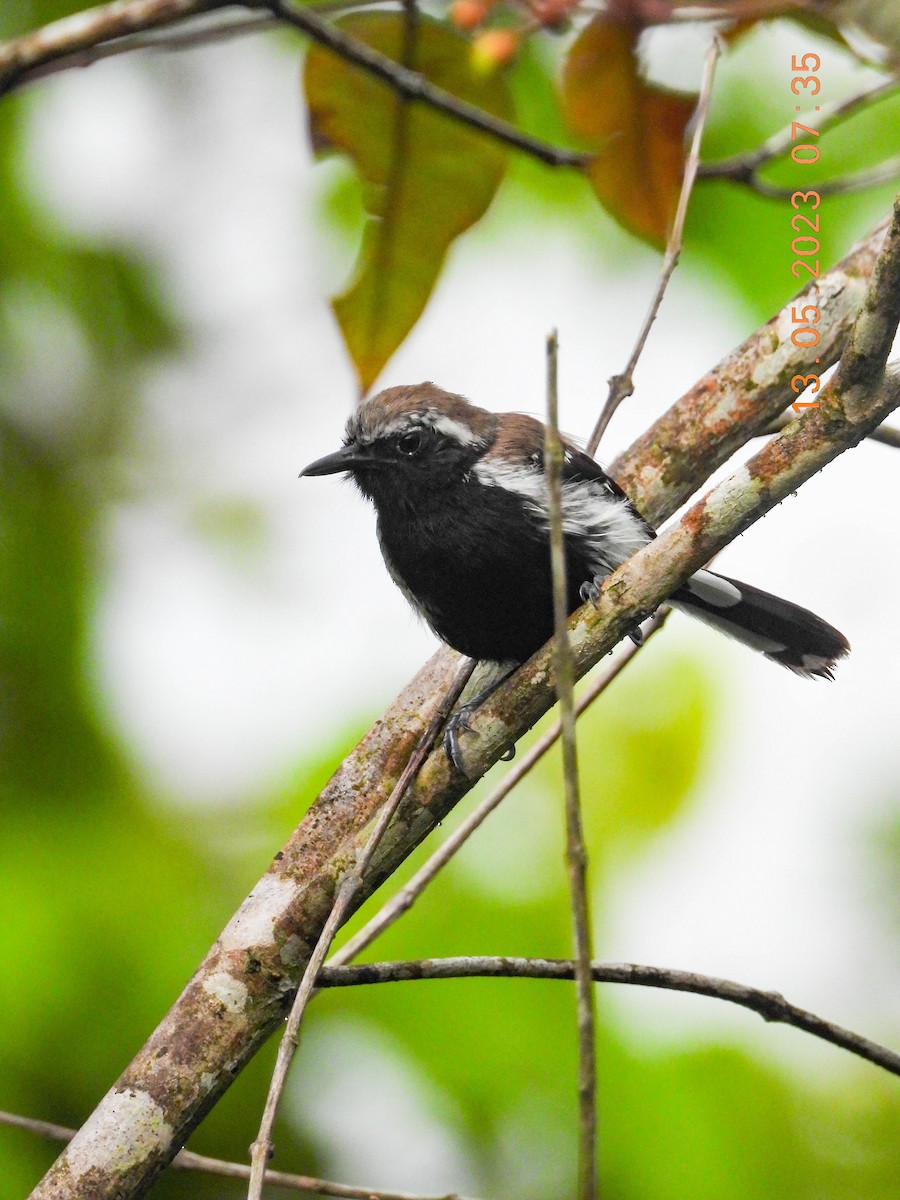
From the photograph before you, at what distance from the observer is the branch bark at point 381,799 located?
2.11m

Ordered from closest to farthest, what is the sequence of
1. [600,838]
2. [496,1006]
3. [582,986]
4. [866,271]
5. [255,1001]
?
[582,986]
[255,1001]
[866,271]
[496,1006]
[600,838]

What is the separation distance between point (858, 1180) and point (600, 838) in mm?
1210

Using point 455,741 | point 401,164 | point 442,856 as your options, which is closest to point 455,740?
point 455,741

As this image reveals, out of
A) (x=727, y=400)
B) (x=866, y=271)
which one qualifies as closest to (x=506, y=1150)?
(x=727, y=400)

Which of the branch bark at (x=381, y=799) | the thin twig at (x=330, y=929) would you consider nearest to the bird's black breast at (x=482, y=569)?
the thin twig at (x=330, y=929)

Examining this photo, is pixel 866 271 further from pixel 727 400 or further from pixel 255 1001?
pixel 255 1001

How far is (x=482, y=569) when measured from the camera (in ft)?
10.2

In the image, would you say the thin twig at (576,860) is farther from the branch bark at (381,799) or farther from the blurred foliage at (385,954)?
the blurred foliage at (385,954)

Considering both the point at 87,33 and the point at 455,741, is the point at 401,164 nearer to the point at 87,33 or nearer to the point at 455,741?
the point at 87,33

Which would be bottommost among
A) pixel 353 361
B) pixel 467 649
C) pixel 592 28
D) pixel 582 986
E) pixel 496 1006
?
pixel 496 1006

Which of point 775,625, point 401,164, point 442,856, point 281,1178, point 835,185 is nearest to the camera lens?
point 401,164

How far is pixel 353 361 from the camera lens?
7.52ft

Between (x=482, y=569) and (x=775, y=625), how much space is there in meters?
0.86

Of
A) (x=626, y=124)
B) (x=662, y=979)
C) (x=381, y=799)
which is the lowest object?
(x=662, y=979)
